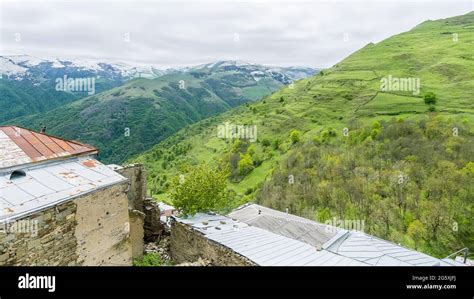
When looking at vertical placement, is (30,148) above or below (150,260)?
above

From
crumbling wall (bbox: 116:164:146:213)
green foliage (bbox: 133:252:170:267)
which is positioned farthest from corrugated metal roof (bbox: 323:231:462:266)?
crumbling wall (bbox: 116:164:146:213)

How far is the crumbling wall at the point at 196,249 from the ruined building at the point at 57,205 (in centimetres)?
291

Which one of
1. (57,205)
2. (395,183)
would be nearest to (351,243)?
(57,205)

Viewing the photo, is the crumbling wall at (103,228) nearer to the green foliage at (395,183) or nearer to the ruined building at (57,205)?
the ruined building at (57,205)

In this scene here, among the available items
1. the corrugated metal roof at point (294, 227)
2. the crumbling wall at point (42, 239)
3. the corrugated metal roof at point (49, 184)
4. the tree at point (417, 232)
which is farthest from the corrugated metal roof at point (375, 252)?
the tree at point (417, 232)

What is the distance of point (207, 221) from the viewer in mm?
18438

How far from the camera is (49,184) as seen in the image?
13023mm

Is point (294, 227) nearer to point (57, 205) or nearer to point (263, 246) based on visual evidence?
point (263, 246)

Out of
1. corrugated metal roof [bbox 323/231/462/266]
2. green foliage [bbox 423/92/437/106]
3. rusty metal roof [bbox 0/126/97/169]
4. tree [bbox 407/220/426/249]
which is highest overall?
green foliage [bbox 423/92/437/106]

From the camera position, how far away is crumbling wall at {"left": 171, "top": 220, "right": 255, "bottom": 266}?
14256 mm

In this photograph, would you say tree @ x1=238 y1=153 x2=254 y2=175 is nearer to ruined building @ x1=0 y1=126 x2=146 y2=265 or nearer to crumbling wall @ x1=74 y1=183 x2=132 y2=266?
ruined building @ x1=0 y1=126 x2=146 y2=265

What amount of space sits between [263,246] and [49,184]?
8.55 meters

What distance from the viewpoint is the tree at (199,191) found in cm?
2011

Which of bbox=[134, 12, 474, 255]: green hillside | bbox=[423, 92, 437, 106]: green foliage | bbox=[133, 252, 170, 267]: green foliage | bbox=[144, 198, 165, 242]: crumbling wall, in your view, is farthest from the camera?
bbox=[423, 92, 437, 106]: green foliage
